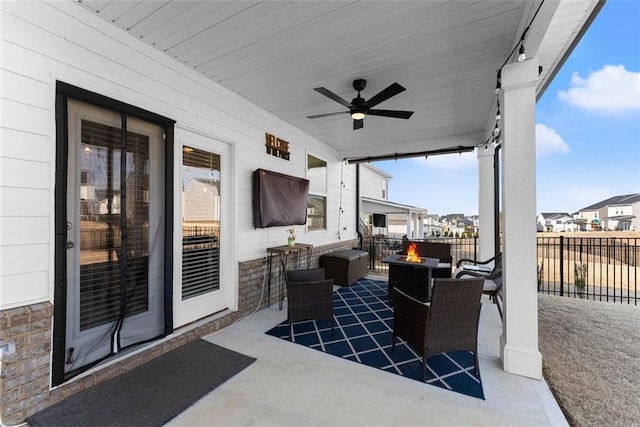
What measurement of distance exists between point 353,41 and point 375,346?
3259 millimetres

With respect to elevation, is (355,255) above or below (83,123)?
below

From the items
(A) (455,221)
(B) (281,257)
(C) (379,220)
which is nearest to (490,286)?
(B) (281,257)

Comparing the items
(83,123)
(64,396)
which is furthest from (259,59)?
(64,396)

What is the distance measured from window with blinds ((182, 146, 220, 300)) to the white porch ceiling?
1137 millimetres

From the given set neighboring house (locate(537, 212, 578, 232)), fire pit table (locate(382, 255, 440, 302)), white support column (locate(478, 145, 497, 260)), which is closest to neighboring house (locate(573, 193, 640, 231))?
neighboring house (locate(537, 212, 578, 232))

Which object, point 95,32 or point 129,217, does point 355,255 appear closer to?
point 129,217

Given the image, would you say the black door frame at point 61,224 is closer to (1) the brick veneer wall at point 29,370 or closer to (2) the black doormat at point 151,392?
(1) the brick veneer wall at point 29,370

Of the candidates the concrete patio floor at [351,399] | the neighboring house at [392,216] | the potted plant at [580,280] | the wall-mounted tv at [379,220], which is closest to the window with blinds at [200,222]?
the concrete patio floor at [351,399]

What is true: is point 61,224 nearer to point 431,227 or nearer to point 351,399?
point 351,399

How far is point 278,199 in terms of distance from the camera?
4391mm

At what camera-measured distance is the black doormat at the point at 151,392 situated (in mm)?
1850

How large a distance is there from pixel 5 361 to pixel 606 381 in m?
4.80

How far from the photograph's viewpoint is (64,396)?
79.4 inches

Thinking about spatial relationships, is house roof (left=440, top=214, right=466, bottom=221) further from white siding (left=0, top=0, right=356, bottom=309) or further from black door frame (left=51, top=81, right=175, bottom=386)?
black door frame (left=51, top=81, right=175, bottom=386)
